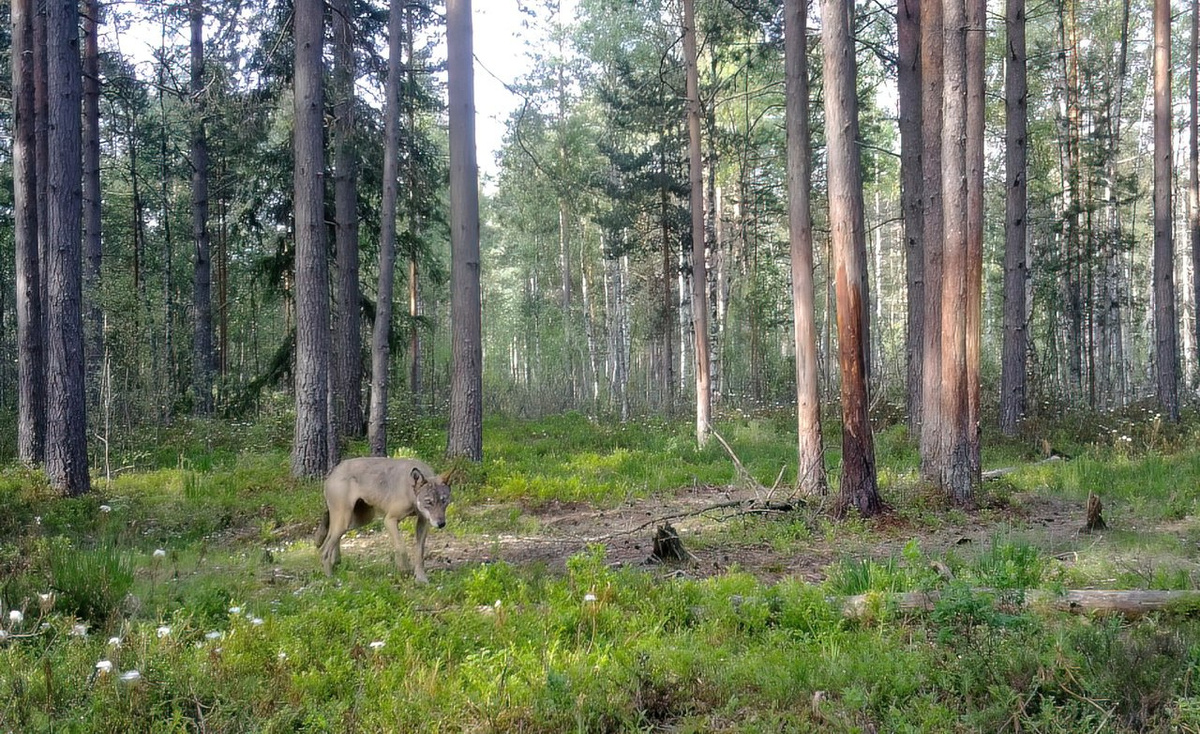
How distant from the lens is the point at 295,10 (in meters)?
12.7

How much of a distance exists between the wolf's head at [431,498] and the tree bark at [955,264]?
20.4ft

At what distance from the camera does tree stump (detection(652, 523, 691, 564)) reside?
24.5ft

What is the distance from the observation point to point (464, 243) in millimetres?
13305

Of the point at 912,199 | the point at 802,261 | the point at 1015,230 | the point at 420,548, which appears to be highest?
the point at 912,199

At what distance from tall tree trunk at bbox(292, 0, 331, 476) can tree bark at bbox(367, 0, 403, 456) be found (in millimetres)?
829

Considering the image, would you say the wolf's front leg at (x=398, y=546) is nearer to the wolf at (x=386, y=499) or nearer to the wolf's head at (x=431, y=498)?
the wolf at (x=386, y=499)

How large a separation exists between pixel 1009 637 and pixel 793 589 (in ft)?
5.06

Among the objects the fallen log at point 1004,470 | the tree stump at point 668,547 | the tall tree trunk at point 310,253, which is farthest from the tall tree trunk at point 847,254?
the tall tree trunk at point 310,253

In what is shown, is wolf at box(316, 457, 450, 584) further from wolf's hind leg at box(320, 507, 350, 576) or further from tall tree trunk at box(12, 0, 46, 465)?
tall tree trunk at box(12, 0, 46, 465)

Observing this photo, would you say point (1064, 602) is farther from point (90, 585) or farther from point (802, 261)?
point (90, 585)

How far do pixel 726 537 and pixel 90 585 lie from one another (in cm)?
571

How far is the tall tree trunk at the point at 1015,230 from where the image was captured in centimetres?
1552

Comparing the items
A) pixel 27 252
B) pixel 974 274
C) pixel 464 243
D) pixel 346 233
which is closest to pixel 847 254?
pixel 974 274

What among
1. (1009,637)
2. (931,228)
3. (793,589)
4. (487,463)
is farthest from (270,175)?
(1009,637)
